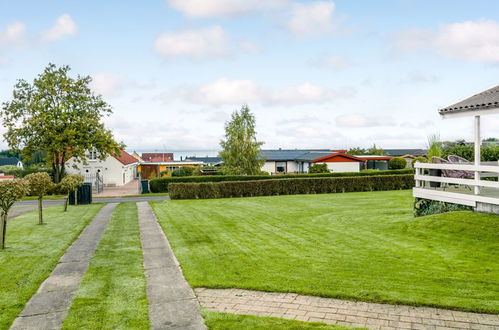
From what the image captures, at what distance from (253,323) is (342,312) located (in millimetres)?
1360

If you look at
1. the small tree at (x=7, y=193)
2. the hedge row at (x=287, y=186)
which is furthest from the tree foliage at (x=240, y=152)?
the small tree at (x=7, y=193)

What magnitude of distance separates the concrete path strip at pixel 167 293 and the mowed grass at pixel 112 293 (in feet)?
0.50

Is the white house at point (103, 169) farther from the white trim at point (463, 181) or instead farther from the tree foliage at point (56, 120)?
the white trim at point (463, 181)

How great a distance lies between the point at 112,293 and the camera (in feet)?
22.0

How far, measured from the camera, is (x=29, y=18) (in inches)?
661

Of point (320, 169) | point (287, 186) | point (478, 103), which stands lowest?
point (287, 186)

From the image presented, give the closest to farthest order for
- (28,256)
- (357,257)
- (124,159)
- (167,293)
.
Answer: (167,293)
(357,257)
(28,256)
(124,159)

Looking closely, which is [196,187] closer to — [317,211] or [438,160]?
[317,211]

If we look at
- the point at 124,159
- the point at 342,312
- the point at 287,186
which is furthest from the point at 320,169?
the point at 342,312

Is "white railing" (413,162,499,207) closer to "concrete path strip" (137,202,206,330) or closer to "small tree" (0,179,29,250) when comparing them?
"concrete path strip" (137,202,206,330)

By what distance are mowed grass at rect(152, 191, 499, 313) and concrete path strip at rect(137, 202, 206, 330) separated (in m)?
0.28

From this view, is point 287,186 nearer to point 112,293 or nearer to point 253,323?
point 112,293

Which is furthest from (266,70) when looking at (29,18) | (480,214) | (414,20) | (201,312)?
(201,312)

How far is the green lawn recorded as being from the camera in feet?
17.0
